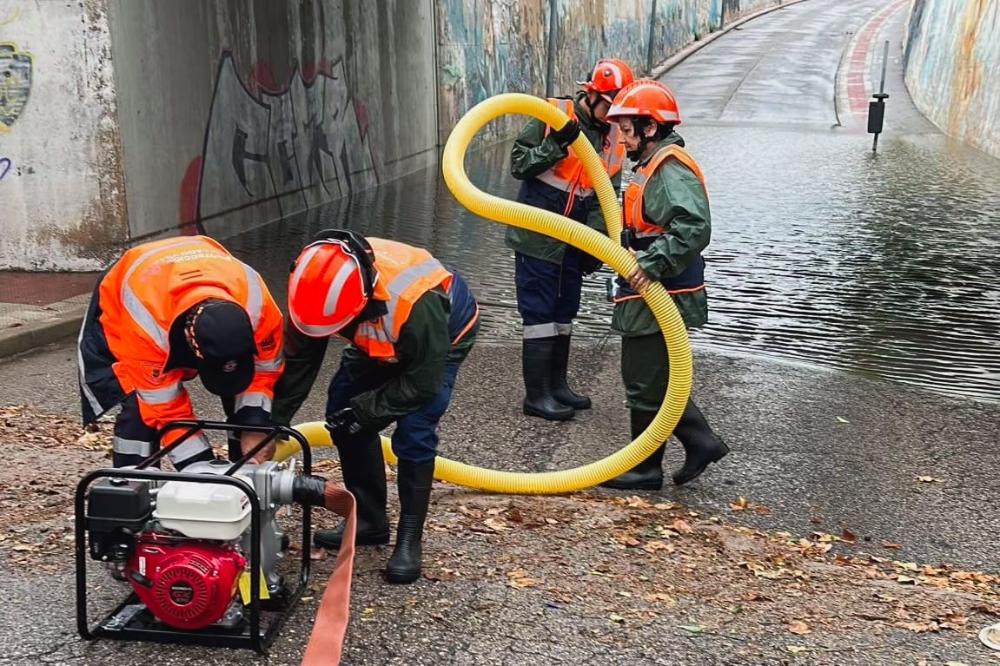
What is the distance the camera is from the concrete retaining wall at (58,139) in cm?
816

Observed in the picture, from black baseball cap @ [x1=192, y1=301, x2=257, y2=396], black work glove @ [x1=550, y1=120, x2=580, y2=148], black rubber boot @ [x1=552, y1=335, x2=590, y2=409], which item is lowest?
black rubber boot @ [x1=552, y1=335, x2=590, y2=409]

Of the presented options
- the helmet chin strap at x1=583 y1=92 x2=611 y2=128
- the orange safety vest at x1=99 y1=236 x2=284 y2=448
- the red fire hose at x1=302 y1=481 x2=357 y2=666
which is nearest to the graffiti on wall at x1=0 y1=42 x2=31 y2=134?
the helmet chin strap at x1=583 y1=92 x2=611 y2=128

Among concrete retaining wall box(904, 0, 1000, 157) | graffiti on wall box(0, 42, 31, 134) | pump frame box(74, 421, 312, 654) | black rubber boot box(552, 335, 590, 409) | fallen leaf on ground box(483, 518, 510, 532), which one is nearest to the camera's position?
pump frame box(74, 421, 312, 654)

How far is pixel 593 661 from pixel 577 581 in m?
0.59

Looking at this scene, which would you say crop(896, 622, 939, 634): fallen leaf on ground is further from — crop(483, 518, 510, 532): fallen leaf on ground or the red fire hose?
the red fire hose

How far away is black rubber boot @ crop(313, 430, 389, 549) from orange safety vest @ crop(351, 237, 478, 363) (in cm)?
58

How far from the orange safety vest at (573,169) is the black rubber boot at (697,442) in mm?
1475

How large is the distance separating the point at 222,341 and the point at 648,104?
2432 mm

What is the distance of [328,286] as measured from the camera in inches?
128

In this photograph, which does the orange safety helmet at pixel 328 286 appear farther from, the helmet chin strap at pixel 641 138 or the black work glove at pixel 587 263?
the black work glove at pixel 587 263

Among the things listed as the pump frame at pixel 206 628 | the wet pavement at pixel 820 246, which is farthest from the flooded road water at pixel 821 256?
the pump frame at pixel 206 628

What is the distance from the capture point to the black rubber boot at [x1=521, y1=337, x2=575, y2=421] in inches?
233

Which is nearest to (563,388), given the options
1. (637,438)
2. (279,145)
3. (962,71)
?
(637,438)

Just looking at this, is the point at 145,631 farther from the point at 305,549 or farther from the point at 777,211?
the point at 777,211
